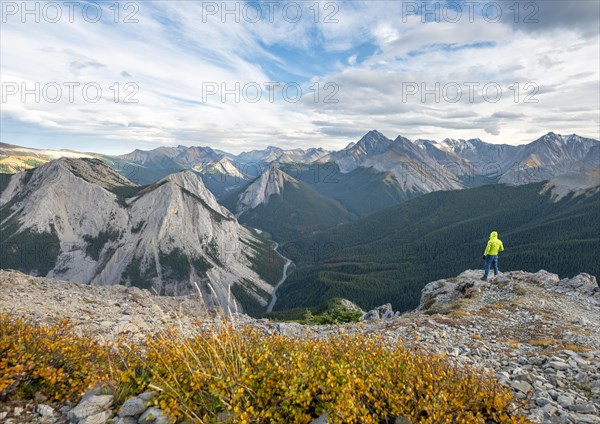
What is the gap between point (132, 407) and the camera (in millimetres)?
7047

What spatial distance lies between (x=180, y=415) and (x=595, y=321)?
32280 millimetres

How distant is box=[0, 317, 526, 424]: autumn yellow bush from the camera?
6.48 meters

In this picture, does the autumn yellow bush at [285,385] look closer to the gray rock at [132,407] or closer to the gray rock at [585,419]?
the gray rock at [132,407]

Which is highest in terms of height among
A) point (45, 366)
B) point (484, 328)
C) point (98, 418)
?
point (45, 366)

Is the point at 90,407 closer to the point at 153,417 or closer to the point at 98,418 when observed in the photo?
the point at 98,418

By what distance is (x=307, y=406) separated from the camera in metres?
6.87

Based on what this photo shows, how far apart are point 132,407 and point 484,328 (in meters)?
19.9

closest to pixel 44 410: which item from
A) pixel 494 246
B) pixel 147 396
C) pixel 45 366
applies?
pixel 45 366

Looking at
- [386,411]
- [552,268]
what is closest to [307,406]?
[386,411]

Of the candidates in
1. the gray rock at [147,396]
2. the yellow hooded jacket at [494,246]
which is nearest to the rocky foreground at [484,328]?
the gray rock at [147,396]

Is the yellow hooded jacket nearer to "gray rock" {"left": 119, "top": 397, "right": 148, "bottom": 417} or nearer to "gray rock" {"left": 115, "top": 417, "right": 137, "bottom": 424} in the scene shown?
"gray rock" {"left": 119, "top": 397, "right": 148, "bottom": 417}

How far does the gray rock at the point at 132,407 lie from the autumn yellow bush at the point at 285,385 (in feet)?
0.96

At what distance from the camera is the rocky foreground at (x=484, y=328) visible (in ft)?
25.6

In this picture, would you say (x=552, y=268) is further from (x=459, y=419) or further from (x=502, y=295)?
(x=459, y=419)
